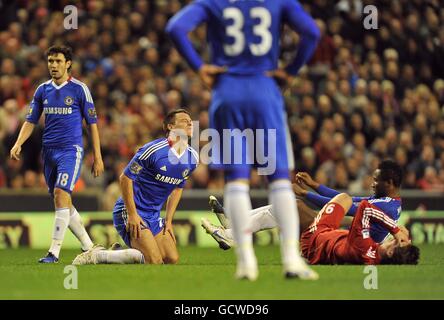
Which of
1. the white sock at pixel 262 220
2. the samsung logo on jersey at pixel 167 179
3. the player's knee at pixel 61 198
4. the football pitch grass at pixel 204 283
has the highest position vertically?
the samsung logo on jersey at pixel 167 179

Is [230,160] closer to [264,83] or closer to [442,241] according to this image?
[264,83]

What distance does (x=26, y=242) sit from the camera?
1566 centimetres

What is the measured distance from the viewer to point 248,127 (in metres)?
7.58

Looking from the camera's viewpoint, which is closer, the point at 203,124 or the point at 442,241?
the point at 442,241

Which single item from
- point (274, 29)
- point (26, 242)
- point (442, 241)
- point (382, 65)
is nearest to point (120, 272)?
point (274, 29)

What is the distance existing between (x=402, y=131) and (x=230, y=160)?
11.0 m

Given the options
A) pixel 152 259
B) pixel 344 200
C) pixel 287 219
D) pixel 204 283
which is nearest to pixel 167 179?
pixel 152 259

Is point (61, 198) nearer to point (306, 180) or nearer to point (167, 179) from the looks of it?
point (167, 179)

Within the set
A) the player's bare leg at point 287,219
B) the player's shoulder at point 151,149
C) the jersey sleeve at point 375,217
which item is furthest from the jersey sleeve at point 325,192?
the player's bare leg at point 287,219

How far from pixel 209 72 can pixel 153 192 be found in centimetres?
354

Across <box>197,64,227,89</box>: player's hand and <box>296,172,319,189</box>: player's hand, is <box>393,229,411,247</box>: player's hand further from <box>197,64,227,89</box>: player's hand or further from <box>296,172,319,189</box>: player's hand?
<box>197,64,227,89</box>: player's hand

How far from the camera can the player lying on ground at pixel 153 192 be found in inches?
408

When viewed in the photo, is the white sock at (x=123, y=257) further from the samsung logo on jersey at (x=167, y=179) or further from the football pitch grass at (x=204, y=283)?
the samsung logo on jersey at (x=167, y=179)

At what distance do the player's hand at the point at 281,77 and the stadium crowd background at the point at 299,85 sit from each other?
875 cm
